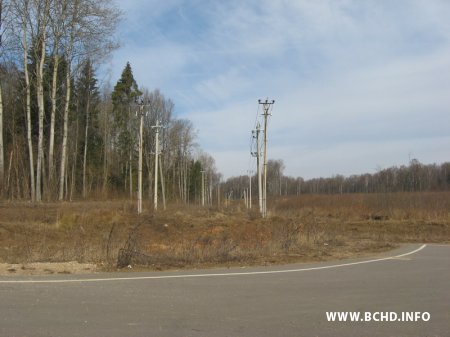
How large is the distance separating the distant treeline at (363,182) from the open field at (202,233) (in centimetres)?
3789

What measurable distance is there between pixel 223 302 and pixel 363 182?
153 meters

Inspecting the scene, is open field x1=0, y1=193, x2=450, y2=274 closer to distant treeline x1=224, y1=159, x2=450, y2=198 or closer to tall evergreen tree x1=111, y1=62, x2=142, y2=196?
tall evergreen tree x1=111, y1=62, x2=142, y2=196

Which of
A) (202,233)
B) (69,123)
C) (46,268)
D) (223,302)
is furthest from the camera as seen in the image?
(69,123)

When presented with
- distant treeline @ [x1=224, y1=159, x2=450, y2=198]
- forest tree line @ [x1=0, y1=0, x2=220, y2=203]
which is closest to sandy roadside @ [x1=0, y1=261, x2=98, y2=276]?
forest tree line @ [x1=0, y1=0, x2=220, y2=203]

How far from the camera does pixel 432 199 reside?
56.7 m

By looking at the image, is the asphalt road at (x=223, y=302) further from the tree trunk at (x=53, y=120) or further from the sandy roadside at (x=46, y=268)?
the tree trunk at (x=53, y=120)

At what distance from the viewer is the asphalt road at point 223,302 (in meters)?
6.51

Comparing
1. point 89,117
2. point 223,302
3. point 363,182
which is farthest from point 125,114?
point 363,182

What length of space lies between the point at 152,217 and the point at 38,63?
1507 cm

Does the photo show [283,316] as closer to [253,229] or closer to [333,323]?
[333,323]

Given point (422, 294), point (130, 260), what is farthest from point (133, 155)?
point (422, 294)

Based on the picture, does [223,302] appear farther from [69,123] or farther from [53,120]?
[69,123]

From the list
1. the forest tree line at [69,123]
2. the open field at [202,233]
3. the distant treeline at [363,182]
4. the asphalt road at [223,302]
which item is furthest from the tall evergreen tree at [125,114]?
the asphalt road at [223,302]

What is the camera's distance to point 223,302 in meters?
8.34
